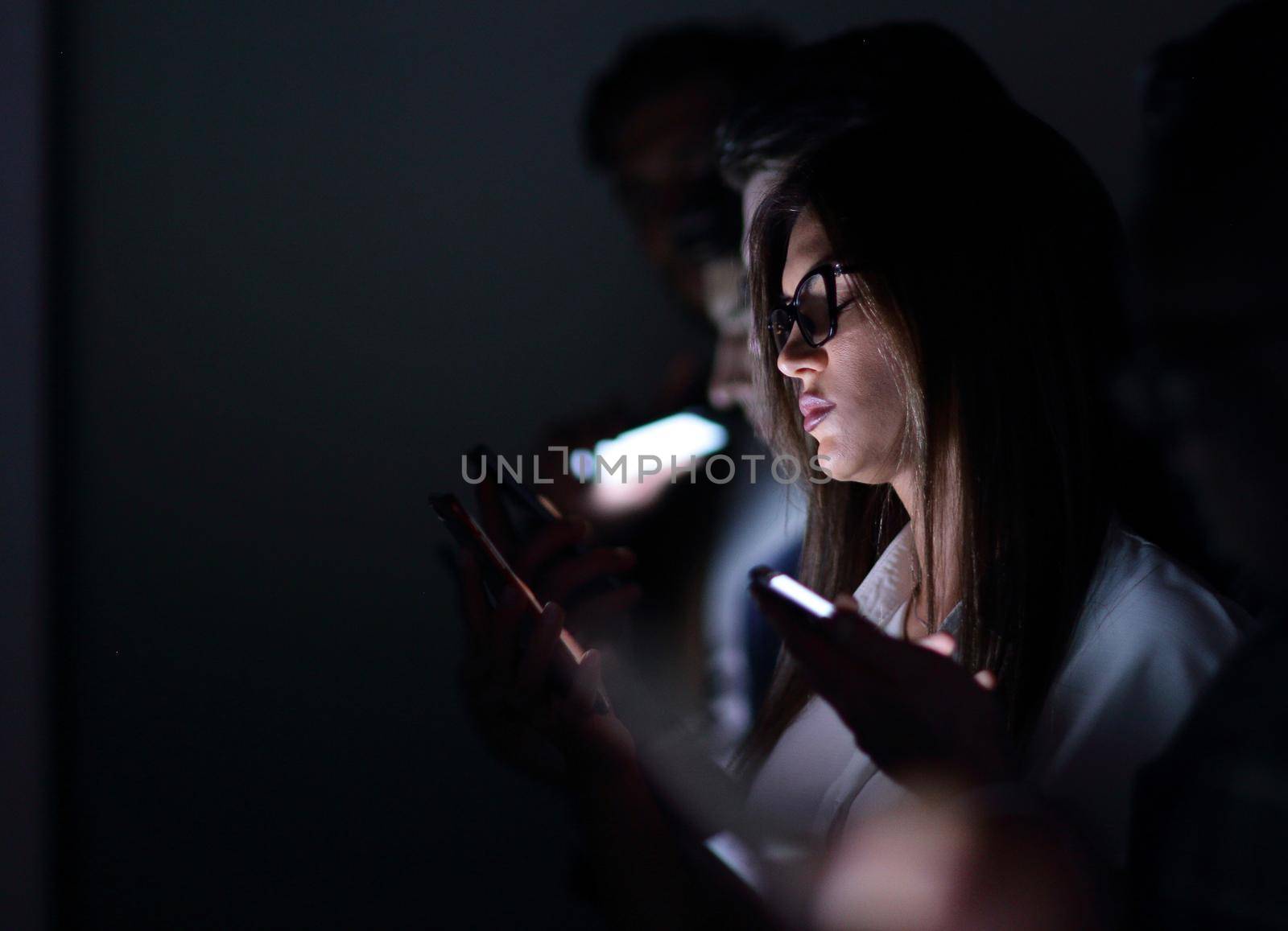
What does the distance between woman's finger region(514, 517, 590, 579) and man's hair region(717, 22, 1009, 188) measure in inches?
16.3

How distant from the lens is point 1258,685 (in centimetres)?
45

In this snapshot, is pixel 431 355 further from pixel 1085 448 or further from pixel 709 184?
pixel 1085 448

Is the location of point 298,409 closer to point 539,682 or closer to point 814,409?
point 539,682

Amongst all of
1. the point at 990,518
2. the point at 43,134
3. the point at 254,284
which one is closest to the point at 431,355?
the point at 254,284

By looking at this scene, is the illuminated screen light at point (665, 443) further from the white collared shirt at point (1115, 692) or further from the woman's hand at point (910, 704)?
the woman's hand at point (910, 704)

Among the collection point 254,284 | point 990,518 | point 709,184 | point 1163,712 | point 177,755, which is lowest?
point 177,755

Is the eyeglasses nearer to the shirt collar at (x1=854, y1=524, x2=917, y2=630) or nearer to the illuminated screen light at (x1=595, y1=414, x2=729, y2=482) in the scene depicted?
the shirt collar at (x1=854, y1=524, x2=917, y2=630)

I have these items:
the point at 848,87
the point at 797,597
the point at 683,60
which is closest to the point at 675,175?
the point at 683,60

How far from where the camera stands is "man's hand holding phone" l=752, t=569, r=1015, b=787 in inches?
18.9

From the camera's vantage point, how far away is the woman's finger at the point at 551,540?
88cm

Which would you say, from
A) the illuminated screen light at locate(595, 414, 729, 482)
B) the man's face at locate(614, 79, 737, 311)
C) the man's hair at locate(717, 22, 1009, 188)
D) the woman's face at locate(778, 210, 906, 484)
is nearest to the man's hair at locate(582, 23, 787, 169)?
the man's face at locate(614, 79, 737, 311)

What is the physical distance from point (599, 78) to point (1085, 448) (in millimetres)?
782

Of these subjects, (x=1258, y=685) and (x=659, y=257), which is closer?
(x=1258, y=685)

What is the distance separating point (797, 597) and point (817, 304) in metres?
0.29
